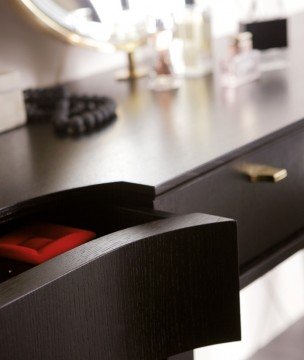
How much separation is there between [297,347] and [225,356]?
0.15 meters

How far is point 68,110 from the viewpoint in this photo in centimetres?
100

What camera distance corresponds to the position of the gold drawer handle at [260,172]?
819 millimetres

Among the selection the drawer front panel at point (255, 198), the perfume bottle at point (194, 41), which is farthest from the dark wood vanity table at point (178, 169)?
the perfume bottle at point (194, 41)

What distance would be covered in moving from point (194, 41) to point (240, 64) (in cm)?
14

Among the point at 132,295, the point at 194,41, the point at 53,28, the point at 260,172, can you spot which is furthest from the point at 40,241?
the point at 194,41

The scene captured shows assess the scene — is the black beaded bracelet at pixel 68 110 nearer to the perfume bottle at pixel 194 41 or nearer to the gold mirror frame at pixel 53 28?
the gold mirror frame at pixel 53 28

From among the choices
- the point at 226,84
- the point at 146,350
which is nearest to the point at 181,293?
the point at 146,350

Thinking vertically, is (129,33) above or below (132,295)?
above

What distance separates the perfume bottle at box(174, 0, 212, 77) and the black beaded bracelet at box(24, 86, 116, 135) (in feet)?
0.79

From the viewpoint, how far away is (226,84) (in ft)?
3.75

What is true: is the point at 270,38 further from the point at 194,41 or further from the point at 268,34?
the point at 194,41

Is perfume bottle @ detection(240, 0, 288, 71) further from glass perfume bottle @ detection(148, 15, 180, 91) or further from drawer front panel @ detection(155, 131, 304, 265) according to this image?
drawer front panel @ detection(155, 131, 304, 265)

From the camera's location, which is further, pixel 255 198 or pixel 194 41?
pixel 194 41

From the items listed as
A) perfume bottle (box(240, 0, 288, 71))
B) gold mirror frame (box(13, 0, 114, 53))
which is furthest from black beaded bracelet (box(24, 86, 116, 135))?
perfume bottle (box(240, 0, 288, 71))
